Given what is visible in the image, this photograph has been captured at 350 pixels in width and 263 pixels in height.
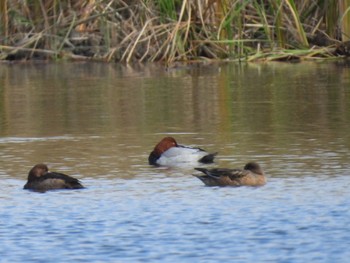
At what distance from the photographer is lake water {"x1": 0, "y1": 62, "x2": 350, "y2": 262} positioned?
798 centimetres

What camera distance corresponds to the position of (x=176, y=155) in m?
12.0

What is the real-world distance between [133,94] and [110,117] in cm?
287

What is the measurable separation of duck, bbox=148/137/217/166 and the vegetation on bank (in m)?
10.9

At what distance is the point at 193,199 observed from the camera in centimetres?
966

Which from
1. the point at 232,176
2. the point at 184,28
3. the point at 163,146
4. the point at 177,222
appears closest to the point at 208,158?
the point at 163,146

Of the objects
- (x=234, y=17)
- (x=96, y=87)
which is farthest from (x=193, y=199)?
(x=234, y=17)

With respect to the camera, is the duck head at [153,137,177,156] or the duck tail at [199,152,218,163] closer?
the duck tail at [199,152,218,163]

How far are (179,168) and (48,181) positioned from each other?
180 cm

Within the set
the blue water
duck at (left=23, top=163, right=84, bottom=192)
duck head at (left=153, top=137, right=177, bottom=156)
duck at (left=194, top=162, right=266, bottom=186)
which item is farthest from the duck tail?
duck at (left=23, top=163, right=84, bottom=192)

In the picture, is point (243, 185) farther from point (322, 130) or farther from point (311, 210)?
point (322, 130)

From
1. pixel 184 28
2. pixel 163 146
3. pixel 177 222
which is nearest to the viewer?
pixel 177 222

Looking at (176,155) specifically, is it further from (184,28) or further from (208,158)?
(184,28)

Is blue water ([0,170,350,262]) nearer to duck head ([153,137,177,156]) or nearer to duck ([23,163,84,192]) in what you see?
duck ([23,163,84,192])

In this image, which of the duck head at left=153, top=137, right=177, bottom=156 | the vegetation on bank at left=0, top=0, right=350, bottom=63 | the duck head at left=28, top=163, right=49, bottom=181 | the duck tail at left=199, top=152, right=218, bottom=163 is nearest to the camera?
the duck head at left=28, top=163, right=49, bottom=181
